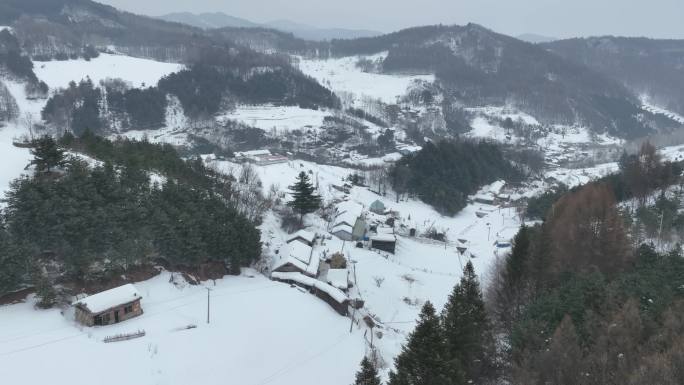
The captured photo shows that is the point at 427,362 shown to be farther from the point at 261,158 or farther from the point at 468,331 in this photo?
the point at 261,158

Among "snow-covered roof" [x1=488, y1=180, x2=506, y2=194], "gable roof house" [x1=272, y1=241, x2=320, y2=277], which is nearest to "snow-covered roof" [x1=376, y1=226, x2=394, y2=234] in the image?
"gable roof house" [x1=272, y1=241, x2=320, y2=277]

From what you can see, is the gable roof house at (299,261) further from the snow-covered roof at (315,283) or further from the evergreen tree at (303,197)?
the evergreen tree at (303,197)

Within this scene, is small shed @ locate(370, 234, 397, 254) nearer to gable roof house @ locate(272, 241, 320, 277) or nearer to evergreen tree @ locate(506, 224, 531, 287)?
gable roof house @ locate(272, 241, 320, 277)

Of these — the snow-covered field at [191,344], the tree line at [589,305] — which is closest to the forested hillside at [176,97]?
the snow-covered field at [191,344]

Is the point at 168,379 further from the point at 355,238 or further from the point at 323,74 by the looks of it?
the point at 323,74

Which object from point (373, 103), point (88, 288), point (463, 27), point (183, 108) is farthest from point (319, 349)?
point (463, 27)

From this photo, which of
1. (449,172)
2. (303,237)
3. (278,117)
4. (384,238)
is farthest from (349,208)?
(278,117)
